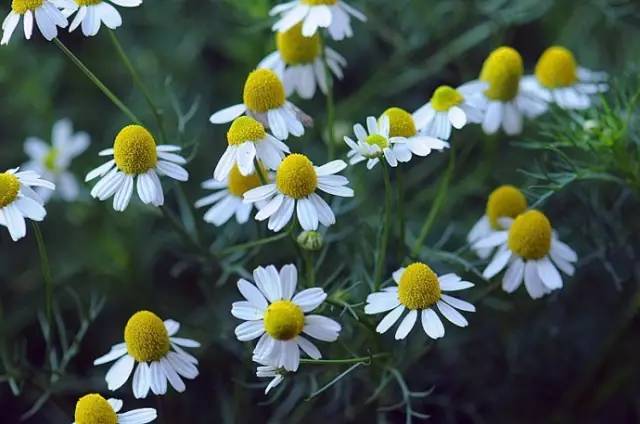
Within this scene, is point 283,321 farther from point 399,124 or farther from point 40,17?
point 40,17

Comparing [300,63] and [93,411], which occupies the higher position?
Answer: [300,63]

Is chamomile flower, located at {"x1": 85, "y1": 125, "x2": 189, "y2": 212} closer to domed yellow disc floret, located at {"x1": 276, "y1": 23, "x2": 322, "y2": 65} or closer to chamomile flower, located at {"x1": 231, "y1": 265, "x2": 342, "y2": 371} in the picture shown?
chamomile flower, located at {"x1": 231, "y1": 265, "x2": 342, "y2": 371}

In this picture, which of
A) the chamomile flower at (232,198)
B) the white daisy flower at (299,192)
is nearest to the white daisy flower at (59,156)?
the chamomile flower at (232,198)

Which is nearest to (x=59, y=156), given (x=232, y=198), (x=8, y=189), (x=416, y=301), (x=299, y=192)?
(x=232, y=198)

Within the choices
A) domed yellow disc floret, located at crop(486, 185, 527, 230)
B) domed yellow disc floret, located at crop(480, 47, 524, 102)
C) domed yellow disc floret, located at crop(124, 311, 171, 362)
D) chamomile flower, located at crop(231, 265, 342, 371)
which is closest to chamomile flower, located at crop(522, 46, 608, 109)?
domed yellow disc floret, located at crop(480, 47, 524, 102)

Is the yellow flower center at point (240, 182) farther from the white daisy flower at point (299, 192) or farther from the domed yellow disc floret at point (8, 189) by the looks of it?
the domed yellow disc floret at point (8, 189)
